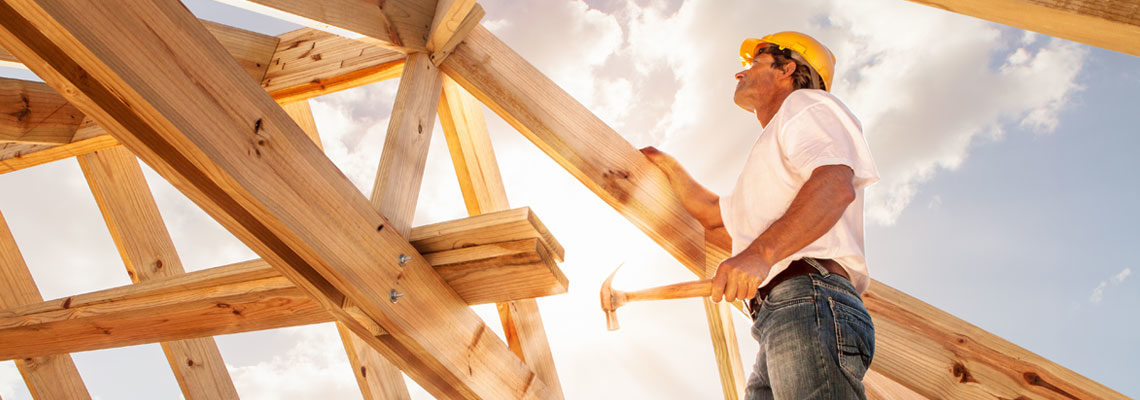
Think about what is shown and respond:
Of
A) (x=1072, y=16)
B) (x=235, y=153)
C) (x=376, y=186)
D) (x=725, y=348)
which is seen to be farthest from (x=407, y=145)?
(x=1072, y=16)

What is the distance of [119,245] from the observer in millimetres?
3113

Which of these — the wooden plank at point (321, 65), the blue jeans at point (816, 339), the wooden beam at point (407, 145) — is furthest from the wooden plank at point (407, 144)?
the blue jeans at point (816, 339)

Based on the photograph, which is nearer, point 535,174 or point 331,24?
point 331,24

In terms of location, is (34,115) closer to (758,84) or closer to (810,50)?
(758,84)

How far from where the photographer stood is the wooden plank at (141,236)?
9.99 ft

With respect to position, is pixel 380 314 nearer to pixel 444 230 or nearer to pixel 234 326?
pixel 444 230

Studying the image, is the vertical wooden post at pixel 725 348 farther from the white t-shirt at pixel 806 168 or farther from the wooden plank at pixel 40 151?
the wooden plank at pixel 40 151

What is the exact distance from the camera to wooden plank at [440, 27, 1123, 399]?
5.57 feet

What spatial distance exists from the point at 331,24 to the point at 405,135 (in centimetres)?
36

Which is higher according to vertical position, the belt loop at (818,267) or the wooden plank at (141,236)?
the wooden plank at (141,236)

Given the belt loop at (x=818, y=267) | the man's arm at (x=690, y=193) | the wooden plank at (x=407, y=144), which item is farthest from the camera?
the man's arm at (x=690, y=193)

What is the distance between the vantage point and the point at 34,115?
2.58 metres

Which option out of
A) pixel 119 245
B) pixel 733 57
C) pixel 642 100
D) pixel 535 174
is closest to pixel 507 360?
pixel 119 245

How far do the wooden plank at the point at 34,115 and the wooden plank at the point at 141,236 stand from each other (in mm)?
268
